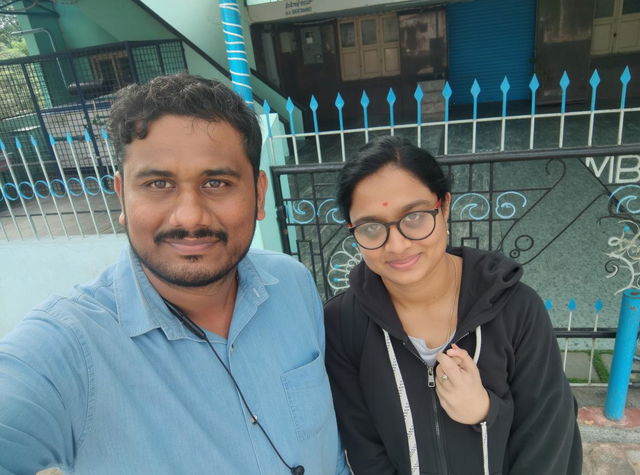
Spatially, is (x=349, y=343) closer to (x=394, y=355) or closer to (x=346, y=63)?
(x=394, y=355)

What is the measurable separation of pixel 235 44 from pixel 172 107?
6.77 feet

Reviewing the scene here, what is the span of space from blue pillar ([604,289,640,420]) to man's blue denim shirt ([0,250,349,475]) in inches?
69.3

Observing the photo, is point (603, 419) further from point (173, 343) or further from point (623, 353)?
point (173, 343)

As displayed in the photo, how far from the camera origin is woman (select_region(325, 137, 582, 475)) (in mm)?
1272

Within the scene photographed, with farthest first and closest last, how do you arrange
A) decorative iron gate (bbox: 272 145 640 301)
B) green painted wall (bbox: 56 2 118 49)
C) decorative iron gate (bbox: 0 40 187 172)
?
green painted wall (bbox: 56 2 118 49) → decorative iron gate (bbox: 0 40 187 172) → decorative iron gate (bbox: 272 145 640 301)

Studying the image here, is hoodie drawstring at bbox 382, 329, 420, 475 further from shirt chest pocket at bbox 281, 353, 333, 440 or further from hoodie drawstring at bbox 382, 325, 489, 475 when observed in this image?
shirt chest pocket at bbox 281, 353, 333, 440

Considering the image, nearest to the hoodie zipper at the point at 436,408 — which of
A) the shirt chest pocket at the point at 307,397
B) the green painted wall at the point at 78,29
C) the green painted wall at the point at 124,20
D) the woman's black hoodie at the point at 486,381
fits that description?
the woman's black hoodie at the point at 486,381

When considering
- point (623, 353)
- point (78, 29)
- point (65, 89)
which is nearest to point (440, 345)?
point (623, 353)

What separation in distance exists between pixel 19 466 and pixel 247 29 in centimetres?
937

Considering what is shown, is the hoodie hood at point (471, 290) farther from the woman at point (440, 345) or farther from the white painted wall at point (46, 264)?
the white painted wall at point (46, 264)

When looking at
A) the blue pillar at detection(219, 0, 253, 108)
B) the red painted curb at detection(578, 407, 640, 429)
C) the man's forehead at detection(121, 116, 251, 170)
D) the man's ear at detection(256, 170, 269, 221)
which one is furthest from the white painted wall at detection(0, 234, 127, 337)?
the red painted curb at detection(578, 407, 640, 429)

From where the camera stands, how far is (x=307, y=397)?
1.23m

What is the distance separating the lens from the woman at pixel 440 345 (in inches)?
50.1

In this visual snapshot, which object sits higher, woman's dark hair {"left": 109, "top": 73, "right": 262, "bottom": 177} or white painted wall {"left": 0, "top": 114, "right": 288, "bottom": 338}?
woman's dark hair {"left": 109, "top": 73, "right": 262, "bottom": 177}
